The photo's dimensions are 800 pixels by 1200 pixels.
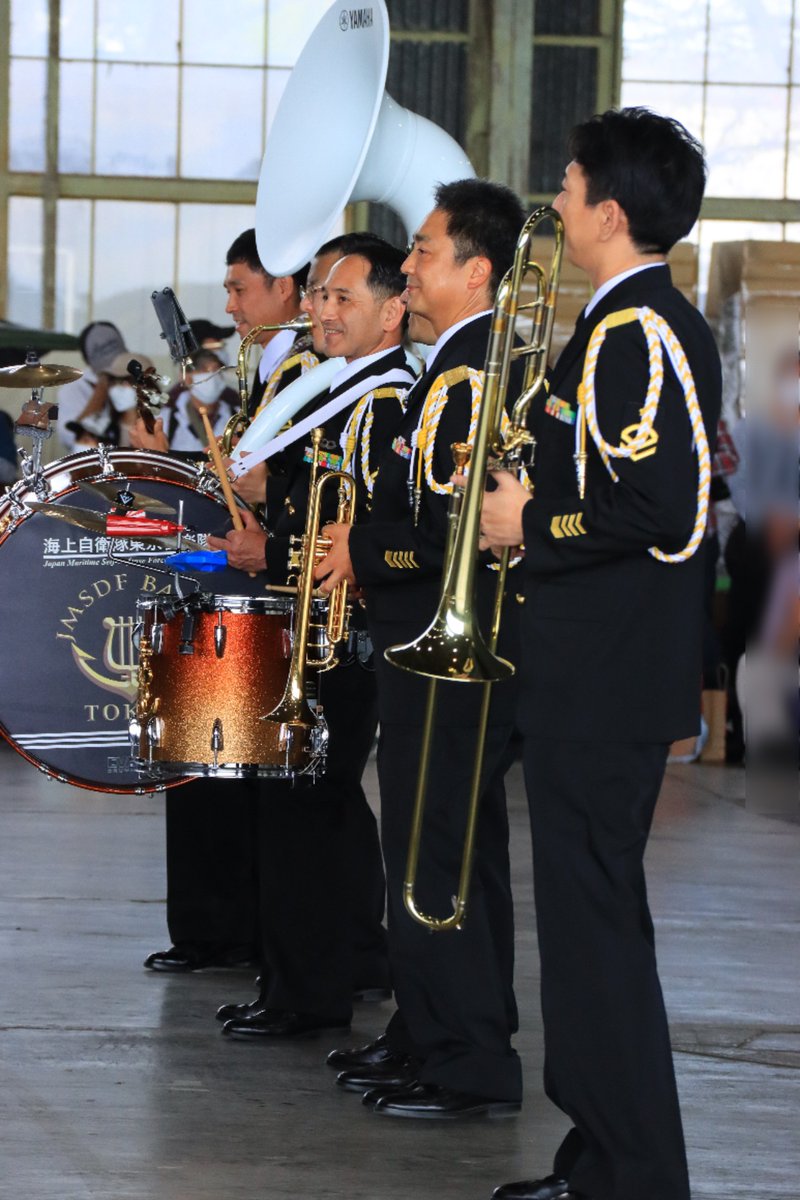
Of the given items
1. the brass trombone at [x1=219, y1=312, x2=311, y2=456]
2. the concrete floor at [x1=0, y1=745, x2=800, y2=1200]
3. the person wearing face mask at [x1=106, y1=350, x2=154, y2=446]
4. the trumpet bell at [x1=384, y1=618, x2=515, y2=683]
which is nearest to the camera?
the trumpet bell at [x1=384, y1=618, x2=515, y2=683]

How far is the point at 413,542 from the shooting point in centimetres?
317

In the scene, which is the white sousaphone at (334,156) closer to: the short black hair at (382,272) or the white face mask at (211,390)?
the short black hair at (382,272)

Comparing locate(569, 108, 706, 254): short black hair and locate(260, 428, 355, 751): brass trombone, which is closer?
locate(569, 108, 706, 254): short black hair

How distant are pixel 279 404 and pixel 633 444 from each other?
4.61 ft

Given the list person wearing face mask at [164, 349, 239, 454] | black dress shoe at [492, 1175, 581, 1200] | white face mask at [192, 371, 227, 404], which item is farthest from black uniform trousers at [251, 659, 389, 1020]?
white face mask at [192, 371, 227, 404]

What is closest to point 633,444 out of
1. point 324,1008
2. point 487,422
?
point 487,422

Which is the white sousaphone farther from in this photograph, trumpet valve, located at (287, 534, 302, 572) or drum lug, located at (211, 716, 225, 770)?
drum lug, located at (211, 716, 225, 770)

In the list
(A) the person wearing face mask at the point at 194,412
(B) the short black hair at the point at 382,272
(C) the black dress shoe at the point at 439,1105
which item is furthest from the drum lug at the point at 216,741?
(A) the person wearing face mask at the point at 194,412

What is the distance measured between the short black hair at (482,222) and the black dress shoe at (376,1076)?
4.62 ft

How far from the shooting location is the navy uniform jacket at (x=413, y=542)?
3125mm

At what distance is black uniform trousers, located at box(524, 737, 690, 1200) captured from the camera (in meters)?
2.54

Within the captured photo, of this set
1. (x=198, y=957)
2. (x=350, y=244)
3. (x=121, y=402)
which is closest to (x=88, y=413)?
(x=121, y=402)

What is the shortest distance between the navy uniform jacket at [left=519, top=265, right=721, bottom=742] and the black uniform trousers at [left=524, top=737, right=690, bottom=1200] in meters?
0.05

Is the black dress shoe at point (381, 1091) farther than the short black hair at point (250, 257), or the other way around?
the short black hair at point (250, 257)
